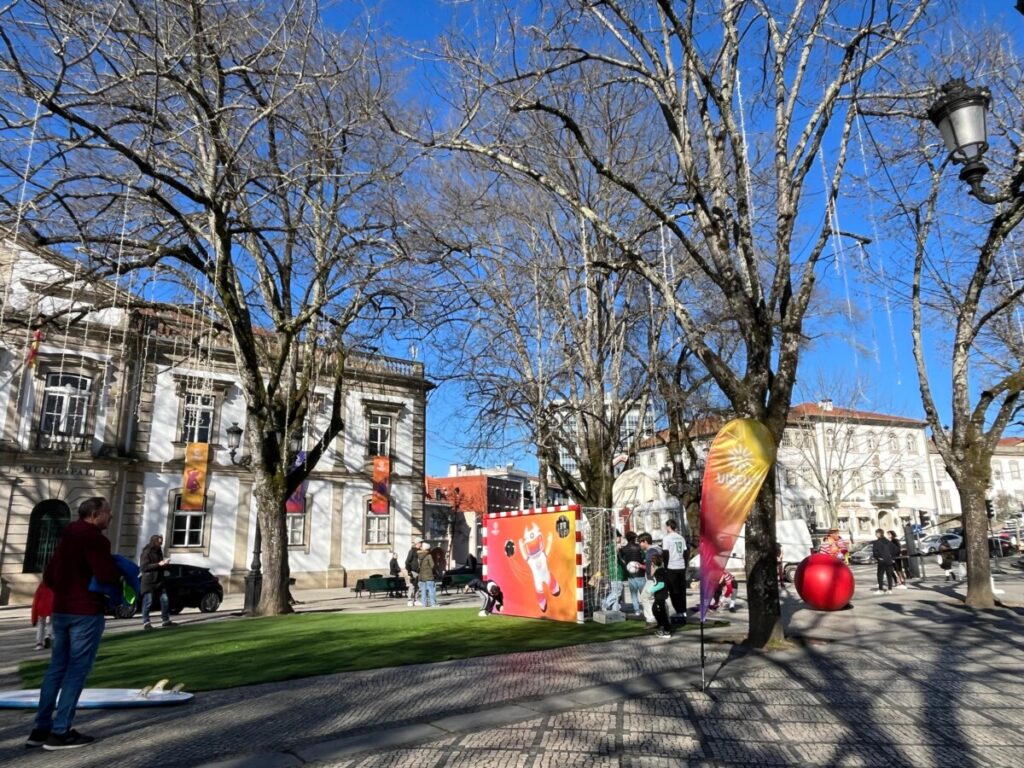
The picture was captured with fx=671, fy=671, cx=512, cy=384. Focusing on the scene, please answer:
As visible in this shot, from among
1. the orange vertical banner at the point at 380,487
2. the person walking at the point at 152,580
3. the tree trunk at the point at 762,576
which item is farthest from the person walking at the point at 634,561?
the orange vertical banner at the point at 380,487

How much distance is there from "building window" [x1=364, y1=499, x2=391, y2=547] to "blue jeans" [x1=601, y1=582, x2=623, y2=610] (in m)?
21.4

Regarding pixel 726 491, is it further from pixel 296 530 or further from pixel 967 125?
pixel 296 530

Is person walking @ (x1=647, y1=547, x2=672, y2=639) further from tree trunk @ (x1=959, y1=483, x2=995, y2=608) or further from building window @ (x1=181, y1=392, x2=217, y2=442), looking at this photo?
building window @ (x1=181, y1=392, x2=217, y2=442)

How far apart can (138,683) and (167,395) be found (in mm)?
24203

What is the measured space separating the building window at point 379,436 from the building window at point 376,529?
8.63 feet

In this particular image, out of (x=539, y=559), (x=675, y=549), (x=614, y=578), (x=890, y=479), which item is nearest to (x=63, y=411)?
(x=539, y=559)

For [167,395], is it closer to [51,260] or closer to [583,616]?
[51,260]

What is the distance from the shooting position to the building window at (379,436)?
34.1m

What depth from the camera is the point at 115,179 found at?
10.7 metres

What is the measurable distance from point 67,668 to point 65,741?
0.52m

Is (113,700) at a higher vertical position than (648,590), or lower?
lower

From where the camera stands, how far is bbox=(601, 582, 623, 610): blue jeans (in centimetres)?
1320

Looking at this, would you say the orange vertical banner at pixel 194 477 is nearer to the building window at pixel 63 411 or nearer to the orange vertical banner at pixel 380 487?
the building window at pixel 63 411

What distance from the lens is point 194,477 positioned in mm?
27172
